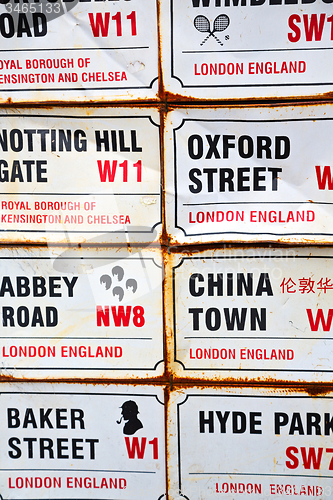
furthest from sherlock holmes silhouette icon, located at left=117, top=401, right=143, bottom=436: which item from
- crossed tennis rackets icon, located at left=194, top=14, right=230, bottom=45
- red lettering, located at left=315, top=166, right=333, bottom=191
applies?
crossed tennis rackets icon, located at left=194, top=14, right=230, bottom=45

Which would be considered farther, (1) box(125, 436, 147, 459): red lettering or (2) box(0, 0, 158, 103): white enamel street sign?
(1) box(125, 436, 147, 459): red lettering

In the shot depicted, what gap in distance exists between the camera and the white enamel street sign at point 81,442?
140cm

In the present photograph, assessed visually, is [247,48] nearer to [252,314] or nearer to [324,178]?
[324,178]

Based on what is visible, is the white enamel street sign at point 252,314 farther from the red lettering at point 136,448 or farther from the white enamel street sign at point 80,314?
the red lettering at point 136,448

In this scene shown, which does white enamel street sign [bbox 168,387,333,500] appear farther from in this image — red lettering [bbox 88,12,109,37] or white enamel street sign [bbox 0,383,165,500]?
red lettering [bbox 88,12,109,37]

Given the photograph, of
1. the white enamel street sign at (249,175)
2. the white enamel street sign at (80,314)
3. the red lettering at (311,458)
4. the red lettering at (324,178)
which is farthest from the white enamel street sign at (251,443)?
the red lettering at (324,178)

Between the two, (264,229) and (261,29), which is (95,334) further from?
(261,29)

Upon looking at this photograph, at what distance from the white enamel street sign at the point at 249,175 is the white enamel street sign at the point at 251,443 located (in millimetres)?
612

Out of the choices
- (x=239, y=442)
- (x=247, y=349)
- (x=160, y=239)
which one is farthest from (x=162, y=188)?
(x=239, y=442)

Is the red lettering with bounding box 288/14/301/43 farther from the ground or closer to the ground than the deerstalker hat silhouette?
farther from the ground

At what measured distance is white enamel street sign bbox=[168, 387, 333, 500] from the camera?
1386 millimetres

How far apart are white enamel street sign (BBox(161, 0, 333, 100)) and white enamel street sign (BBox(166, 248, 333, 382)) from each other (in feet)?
1.89

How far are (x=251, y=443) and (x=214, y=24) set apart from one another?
4.99 feet

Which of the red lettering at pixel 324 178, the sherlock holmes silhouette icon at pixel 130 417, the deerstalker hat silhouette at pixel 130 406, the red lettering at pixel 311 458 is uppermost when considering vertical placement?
the red lettering at pixel 324 178
